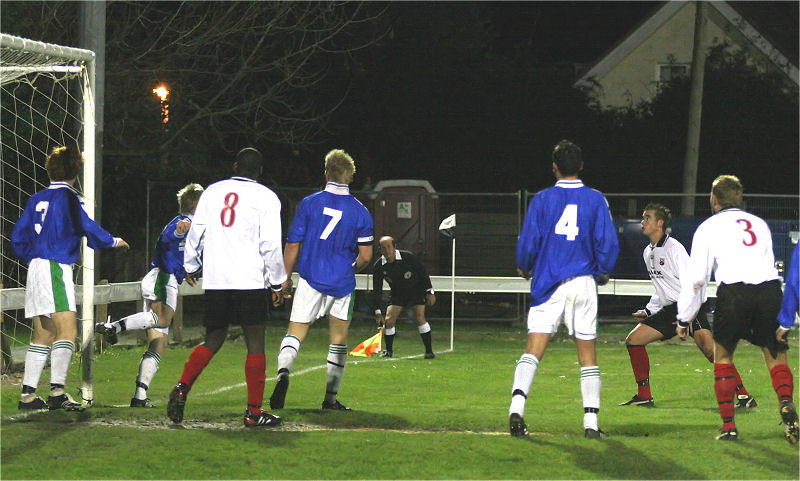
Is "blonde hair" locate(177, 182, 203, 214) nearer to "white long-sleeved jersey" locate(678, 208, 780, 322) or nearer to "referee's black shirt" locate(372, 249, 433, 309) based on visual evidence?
"white long-sleeved jersey" locate(678, 208, 780, 322)

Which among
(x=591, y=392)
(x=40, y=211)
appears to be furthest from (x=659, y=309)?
(x=40, y=211)

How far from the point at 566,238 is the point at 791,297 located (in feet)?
5.21

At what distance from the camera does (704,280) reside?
8547mm

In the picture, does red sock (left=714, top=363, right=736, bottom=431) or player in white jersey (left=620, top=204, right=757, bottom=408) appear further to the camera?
player in white jersey (left=620, top=204, right=757, bottom=408)

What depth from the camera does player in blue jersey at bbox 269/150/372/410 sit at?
9.68 meters

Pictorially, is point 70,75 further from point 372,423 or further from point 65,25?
point 65,25

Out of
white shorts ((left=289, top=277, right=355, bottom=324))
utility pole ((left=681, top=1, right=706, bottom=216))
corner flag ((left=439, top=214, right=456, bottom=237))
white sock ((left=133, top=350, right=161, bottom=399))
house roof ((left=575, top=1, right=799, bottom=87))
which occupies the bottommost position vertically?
white sock ((left=133, top=350, right=161, bottom=399))

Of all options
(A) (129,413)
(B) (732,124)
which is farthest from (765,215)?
(A) (129,413)

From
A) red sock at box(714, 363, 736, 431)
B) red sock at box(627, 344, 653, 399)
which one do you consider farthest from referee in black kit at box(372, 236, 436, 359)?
red sock at box(714, 363, 736, 431)

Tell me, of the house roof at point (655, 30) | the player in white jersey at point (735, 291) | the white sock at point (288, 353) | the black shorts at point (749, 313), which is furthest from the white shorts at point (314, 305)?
the house roof at point (655, 30)

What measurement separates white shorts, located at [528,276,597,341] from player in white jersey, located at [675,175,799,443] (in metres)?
0.75

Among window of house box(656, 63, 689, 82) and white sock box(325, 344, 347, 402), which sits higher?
window of house box(656, 63, 689, 82)

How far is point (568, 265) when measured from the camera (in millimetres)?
8305

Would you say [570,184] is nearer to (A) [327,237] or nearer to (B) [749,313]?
(B) [749,313]
